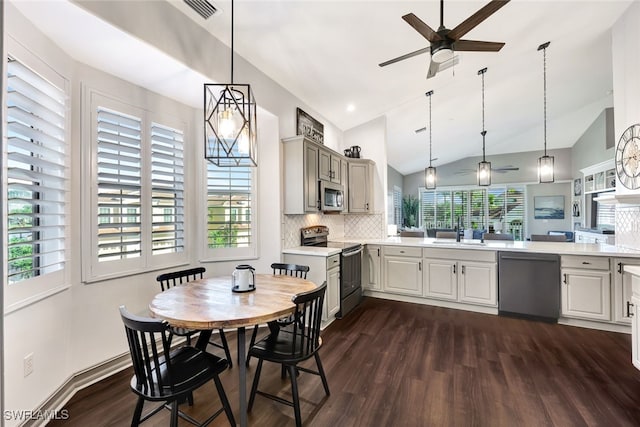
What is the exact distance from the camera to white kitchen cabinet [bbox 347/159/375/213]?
4.80 meters

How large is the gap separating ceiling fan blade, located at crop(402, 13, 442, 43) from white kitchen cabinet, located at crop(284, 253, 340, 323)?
232cm

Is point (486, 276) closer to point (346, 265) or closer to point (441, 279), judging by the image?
point (441, 279)

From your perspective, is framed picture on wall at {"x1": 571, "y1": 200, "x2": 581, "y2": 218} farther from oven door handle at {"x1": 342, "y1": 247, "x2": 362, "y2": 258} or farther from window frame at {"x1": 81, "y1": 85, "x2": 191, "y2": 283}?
window frame at {"x1": 81, "y1": 85, "x2": 191, "y2": 283}

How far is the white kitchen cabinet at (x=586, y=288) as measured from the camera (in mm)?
3164

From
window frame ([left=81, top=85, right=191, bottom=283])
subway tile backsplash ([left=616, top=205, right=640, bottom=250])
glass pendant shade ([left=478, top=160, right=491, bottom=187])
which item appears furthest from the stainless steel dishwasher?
window frame ([left=81, top=85, right=191, bottom=283])

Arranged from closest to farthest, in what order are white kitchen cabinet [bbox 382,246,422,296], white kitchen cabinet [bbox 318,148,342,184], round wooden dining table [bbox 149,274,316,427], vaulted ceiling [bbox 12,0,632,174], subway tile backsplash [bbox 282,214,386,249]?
round wooden dining table [bbox 149,274,316,427] < vaulted ceiling [bbox 12,0,632,174] < white kitchen cabinet [bbox 318,148,342,184] < white kitchen cabinet [bbox 382,246,422,296] < subway tile backsplash [bbox 282,214,386,249]

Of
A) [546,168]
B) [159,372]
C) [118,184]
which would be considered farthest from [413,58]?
[159,372]

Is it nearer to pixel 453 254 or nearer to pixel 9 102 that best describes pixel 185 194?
pixel 9 102

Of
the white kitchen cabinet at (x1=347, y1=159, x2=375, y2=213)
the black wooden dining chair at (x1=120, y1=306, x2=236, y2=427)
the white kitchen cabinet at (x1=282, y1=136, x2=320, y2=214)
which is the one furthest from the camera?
the white kitchen cabinet at (x1=347, y1=159, x2=375, y2=213)

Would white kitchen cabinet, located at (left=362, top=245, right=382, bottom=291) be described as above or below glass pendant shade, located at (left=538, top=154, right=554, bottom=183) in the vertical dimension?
below

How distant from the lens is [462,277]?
385 centimetres

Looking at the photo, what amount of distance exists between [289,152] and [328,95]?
1.11 meters

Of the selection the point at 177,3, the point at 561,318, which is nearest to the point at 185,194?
the point at 177,3

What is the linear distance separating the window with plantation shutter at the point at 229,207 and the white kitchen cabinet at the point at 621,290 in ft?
13.5
